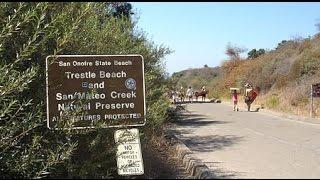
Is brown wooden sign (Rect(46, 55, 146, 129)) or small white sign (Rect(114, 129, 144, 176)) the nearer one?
brown wooden sign (Rect(46, 55, 146, 129))

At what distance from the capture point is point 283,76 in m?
37.8

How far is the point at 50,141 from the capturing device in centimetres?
645

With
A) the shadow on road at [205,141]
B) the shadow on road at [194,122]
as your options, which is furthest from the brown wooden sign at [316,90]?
the shadow on road at [205,141]

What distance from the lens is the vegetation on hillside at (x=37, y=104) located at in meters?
5.97

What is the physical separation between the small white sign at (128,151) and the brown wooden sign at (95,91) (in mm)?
178

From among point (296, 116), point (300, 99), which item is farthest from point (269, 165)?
point (300, 99)

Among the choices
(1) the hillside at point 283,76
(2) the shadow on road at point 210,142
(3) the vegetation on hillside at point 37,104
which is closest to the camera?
(3) the vegetation on hillside at point 37,104

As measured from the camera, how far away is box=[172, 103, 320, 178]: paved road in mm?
9594

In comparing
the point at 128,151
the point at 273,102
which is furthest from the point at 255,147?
the point at 273,102

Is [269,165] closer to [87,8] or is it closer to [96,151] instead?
[96,151]

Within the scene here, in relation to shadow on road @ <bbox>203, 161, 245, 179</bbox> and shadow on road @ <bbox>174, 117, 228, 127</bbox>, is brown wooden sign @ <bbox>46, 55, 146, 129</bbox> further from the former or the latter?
shadow on road @ <bbox>174, 117, 228, 127</bbox>

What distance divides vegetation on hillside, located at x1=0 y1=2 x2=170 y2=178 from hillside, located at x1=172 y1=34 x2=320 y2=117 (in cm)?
1419

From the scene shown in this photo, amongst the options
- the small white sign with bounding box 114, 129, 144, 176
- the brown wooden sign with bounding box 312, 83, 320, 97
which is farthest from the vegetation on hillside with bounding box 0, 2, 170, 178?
the brown wooden sign with bounding box 312, 83, 320, 97

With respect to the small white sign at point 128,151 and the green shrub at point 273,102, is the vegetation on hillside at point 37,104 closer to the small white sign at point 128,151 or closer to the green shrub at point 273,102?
the small white sign at point 128,151
